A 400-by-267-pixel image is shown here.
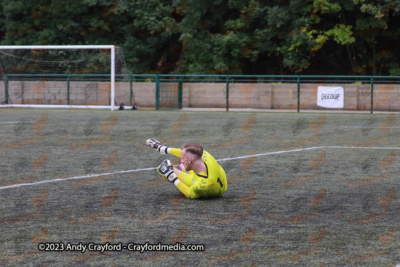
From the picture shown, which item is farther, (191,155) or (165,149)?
(165,149)

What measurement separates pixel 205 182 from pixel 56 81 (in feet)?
Answer: 99.5

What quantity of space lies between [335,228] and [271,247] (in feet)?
3.19

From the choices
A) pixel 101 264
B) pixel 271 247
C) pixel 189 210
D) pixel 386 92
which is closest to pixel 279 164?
pixel 189 210

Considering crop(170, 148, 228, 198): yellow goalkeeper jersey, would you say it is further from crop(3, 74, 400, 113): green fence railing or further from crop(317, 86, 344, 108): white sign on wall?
crop(317, 86, 344, 108): white sign on wall

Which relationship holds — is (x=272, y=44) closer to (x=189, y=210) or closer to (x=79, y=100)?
(x=79, y=100)

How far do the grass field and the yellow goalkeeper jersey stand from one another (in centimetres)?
12

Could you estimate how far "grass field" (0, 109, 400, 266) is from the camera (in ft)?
15.9

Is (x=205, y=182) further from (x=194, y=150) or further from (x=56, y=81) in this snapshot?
(x=56, y=81)

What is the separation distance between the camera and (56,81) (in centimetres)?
3612

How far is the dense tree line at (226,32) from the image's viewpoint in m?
40.0

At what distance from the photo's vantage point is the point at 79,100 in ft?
119

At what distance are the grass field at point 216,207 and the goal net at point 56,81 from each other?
22766mm

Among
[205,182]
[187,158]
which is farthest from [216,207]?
[187,158]

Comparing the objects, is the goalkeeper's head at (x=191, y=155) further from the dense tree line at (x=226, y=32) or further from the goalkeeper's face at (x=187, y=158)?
the dense tree line at (x=226, y=32)
